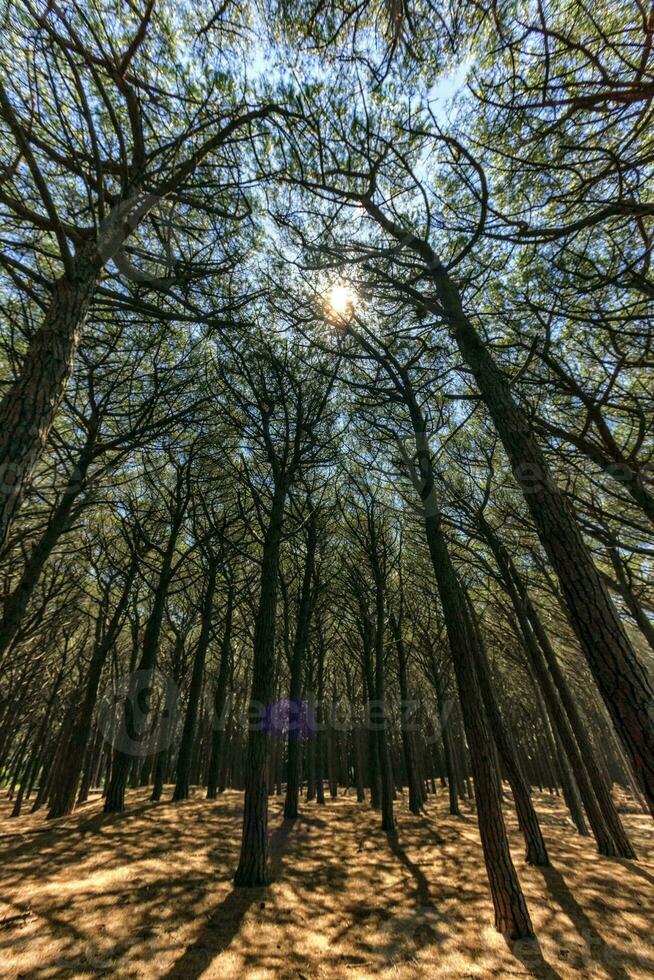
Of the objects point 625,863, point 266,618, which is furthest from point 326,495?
point 625,863

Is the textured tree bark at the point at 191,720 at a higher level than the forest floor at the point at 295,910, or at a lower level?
higher

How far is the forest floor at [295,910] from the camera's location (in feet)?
12.3

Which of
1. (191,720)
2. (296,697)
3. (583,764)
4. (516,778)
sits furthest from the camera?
(191,720)

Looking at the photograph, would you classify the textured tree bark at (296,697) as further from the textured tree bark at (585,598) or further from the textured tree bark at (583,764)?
the textured tree bark at (585,598)

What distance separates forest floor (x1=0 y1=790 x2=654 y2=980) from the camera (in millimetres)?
3742

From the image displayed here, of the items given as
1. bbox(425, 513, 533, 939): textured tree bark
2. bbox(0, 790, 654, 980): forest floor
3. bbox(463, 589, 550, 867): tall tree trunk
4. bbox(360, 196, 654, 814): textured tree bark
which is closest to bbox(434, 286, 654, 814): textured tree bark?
bbox(360, 196, 654, 814): textured tree bark

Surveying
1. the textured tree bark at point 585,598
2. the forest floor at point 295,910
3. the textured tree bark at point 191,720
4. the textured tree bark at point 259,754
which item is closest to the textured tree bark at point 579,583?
the textured tree bark at point 585,598

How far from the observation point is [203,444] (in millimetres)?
8977

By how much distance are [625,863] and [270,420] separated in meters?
10.7

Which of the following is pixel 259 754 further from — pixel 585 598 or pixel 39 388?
pixel 39 388

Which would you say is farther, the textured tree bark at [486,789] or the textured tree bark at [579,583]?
the textured tree bark at [486,789]

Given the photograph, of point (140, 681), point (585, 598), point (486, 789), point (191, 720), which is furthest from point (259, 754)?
point (191, 720)

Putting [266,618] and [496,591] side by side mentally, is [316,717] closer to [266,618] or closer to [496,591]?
[496,591]

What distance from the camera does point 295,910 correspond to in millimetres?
4891
